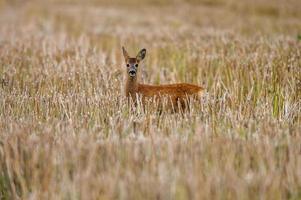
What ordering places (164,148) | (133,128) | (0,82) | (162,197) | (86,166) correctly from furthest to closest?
(0,82) → (133,128) → (164,148) → (86,166) → (162,197)

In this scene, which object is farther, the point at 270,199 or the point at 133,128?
the point at 133,128

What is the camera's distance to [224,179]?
4.37 m

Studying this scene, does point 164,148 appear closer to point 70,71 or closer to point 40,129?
point 40,129

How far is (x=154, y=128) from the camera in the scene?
19.1 ft

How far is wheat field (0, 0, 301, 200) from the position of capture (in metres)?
4.37

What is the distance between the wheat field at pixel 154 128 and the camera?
437cm

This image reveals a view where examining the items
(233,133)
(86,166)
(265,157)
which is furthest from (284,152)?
(86,166)

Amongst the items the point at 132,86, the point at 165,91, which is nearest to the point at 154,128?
the point at 165,91

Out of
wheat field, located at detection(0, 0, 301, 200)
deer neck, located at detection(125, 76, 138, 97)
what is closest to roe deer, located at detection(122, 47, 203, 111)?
deer neck, located at detection(125, 76, 138, 97)

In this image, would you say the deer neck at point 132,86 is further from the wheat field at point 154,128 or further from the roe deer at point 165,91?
the wheat field at point 154,128

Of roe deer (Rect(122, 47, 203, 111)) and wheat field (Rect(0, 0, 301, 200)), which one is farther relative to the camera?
roe deer (Rect(122, 47, 203, 111))

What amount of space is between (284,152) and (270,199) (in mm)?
883

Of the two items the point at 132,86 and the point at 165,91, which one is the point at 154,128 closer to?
the point at 165,91

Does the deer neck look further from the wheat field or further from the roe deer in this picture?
the wheat field
